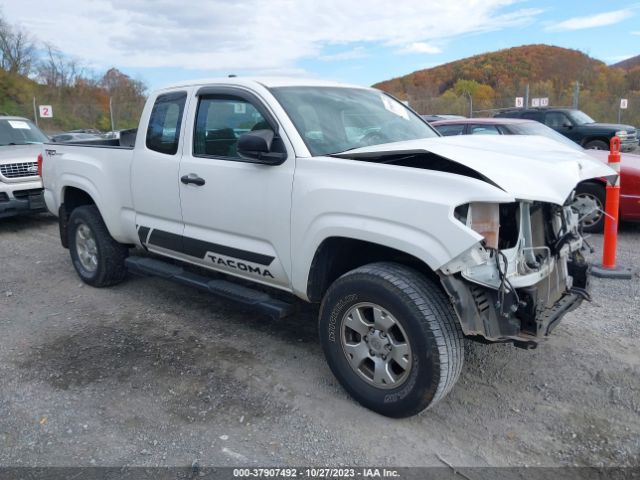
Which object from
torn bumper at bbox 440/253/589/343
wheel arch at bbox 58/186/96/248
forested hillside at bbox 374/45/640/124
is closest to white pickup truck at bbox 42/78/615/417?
torn bumper at bbox 440/253/589/343

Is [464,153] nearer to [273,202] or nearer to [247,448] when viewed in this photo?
[273,202]

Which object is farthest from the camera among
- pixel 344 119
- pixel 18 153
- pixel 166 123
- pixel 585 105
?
pixel 585 105

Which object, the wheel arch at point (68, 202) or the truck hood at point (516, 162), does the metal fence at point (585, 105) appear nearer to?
the wheel arch at point (68, 202)

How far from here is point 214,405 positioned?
11.3ft

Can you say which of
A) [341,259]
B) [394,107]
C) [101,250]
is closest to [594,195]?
[394,107]

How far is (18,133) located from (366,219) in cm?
895

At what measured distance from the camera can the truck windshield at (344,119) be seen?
3746mm

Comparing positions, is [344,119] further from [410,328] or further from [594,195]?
[594,195]

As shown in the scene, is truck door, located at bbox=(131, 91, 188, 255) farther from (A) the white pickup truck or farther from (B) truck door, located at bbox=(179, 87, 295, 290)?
(B) truck door, located at bbox=(179, 87, 295, 290)

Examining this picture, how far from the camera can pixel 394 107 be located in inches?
181

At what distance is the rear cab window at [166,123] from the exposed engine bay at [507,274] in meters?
2.55

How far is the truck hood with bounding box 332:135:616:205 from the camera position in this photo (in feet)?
9.42

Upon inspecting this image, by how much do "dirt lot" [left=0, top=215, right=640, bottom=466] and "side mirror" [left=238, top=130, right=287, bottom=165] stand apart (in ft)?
4.78

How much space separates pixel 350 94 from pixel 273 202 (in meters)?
1.31
